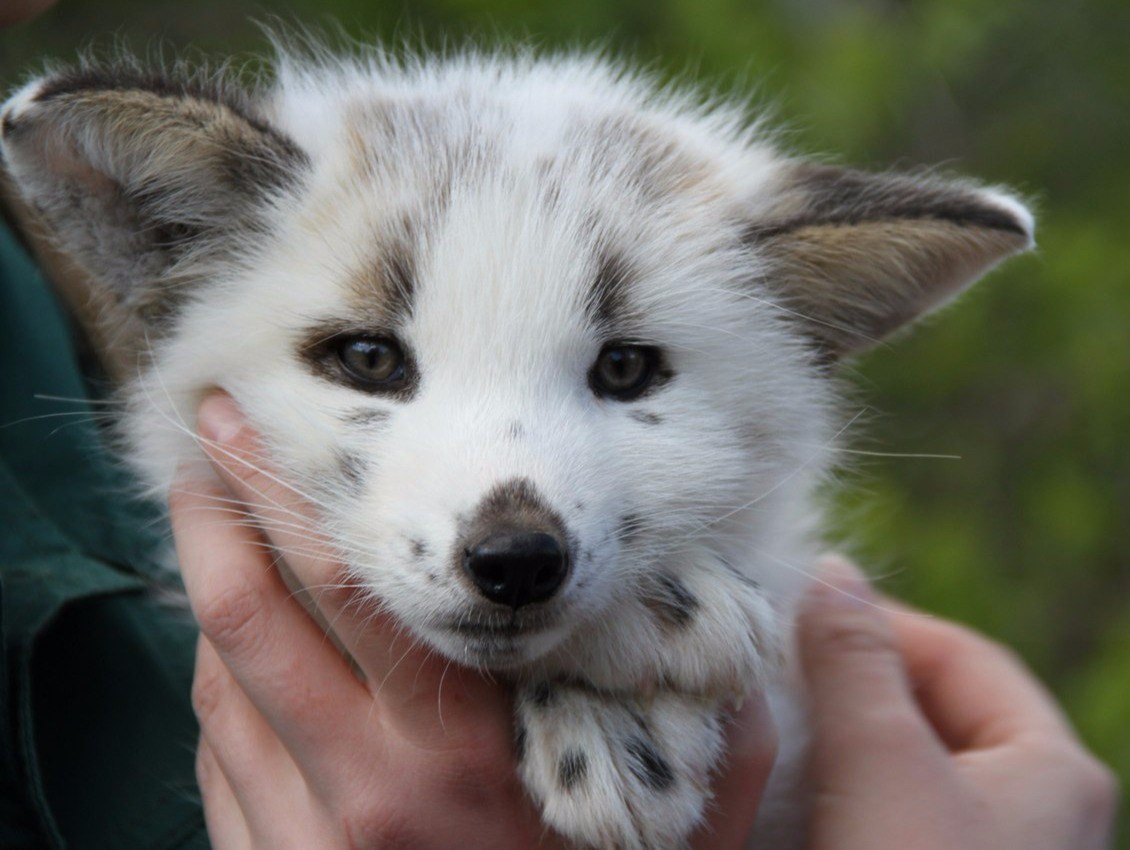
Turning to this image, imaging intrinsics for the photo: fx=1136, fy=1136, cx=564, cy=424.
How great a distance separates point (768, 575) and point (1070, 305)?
334cm

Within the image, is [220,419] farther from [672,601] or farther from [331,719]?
[672,601]

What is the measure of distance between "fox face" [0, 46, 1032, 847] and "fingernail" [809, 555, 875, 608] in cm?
13

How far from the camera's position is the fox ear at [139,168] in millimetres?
2264

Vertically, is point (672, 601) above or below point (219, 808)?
above

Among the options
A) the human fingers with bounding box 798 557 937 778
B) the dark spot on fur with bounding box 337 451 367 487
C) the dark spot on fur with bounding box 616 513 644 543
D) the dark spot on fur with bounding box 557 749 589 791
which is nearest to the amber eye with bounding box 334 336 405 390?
the dark spot on fur with bounding box 337 451 367 487

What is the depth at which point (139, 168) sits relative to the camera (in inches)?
93.0

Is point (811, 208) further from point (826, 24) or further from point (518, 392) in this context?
point (826, 24)

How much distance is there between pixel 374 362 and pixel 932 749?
1.50 m

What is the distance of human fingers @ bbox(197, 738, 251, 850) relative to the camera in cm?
232

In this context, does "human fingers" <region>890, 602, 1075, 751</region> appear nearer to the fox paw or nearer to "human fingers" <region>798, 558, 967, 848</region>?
"human fingers" <region>798, 558, 967, 848</region>

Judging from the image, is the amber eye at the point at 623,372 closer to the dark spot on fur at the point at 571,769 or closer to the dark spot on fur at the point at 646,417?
the dark spot on fur at the point at 646,417

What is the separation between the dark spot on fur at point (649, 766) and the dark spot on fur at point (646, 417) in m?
0.63

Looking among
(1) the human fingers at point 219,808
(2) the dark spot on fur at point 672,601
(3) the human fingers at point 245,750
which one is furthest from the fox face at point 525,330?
(1) the human fingers at point 219,808

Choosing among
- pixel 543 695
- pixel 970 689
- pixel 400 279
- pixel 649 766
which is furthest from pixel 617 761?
pixel 970 689
